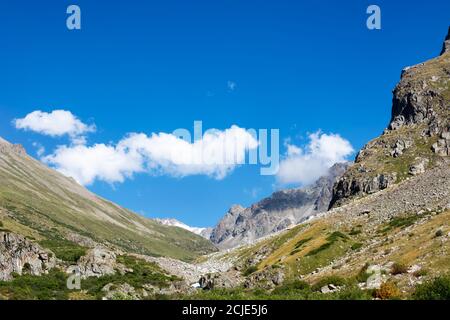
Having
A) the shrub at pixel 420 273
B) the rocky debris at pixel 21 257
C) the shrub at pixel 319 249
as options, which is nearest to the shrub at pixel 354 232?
the shrub at pixel 319 249

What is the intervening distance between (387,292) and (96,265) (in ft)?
274

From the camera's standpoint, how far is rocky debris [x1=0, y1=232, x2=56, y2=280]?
10100 cm

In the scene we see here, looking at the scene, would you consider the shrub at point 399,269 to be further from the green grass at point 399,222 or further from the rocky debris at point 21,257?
the rocky debris at point 21,257

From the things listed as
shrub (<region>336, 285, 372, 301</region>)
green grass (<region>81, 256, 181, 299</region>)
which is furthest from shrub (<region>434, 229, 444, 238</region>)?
green grass (<region>81, 256, 181, 299</region>)

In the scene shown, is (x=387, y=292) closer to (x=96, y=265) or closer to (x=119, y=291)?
(x=119, y=291)

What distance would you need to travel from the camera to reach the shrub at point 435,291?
3653 cm

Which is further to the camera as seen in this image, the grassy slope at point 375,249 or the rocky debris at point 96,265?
the rocky debris at point 96,265

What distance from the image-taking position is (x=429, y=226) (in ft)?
226

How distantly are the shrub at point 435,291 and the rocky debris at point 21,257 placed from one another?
7938cm

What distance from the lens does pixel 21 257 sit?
107 metres

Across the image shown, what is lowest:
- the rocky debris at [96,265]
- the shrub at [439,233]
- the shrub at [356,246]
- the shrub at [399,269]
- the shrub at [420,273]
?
the shrub at [420,273]

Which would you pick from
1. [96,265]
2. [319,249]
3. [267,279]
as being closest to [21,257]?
[96,265]
